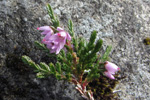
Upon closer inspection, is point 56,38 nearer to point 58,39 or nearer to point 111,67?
point 58,39

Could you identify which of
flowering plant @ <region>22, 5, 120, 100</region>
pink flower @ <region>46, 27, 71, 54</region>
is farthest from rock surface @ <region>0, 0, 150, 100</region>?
pink flower @ <region>46, 27, 71, 54</region>

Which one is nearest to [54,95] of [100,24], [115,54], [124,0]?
[115,54]

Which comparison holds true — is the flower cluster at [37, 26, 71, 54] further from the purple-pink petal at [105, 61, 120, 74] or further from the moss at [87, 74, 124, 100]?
the moss at [87, 74, 124, 100]

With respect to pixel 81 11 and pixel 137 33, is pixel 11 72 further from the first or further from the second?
pixel 137 33

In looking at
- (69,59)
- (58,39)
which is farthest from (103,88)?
(58,39)

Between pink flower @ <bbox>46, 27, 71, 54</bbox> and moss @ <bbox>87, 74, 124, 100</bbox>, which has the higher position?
pink flower @ <bbox>46, 27, 71, 54</bbox>

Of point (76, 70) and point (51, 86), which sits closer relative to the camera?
point (76, 70)

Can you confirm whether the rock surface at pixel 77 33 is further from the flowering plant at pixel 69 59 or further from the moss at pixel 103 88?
the flowering plant at pixel 69 59
